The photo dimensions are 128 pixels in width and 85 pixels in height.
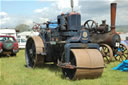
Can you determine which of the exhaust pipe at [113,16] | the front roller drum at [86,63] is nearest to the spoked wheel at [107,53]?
the exhaust pipe at [113,16]

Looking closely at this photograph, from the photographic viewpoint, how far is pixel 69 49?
245 inches

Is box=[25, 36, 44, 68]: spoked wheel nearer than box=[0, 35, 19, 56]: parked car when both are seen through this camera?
Yes

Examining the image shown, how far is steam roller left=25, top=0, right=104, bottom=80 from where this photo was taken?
5910 millimetres

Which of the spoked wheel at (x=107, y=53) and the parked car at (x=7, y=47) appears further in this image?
the parked car at (x=7, y=47)

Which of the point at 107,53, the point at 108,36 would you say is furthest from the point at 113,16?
the point at 107,53

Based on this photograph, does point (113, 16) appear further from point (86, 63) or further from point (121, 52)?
point (86, 63)

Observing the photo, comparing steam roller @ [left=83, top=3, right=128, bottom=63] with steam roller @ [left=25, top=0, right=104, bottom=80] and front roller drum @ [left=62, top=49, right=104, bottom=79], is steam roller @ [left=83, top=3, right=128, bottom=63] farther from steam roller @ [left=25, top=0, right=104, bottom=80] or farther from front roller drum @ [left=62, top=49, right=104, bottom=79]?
front roller drum @ [left=62, top=49, right=104, bottom=79]

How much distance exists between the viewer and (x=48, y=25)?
29.8 ft

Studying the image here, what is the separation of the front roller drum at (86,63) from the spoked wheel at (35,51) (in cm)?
223

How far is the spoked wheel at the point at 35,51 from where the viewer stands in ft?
26.7

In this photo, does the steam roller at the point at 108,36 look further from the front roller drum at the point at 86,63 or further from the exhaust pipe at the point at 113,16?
the front roller drum at the point at 86,63

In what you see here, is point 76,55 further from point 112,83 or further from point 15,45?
point 15,45

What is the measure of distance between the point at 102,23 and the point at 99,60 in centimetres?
647

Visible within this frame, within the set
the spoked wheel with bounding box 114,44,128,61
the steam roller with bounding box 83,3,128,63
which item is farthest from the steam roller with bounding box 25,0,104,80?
the spoked wheel with bounding box 114,44,128,61
